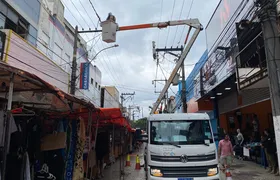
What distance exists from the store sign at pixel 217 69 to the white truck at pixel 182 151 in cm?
468

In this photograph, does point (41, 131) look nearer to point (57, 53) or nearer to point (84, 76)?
point (57, 53)

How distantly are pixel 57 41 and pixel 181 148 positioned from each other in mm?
13660

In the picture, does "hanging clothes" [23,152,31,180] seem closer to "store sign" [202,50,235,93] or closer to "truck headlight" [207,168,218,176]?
"truck headlight" [207,168,218,176]

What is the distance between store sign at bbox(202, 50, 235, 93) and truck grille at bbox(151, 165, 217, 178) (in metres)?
5.58

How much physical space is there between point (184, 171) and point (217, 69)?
760 centimetres

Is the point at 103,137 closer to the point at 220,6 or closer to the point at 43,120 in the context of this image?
the point at 43,120

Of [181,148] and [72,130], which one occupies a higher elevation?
[72,130]

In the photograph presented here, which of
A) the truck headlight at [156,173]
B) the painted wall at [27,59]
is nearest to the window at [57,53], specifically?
the painted wall at [27,59]

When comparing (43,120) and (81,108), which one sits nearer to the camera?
(43,120)

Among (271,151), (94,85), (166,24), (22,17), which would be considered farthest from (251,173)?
(94,85)

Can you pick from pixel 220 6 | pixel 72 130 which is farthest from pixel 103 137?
pixel 220 6

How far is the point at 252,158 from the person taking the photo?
12.1m

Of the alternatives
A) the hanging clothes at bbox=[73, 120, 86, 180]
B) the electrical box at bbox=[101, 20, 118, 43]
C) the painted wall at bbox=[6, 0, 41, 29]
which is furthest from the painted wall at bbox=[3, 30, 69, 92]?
the hanging clothes at bbox=[73, 120, 86, 180]

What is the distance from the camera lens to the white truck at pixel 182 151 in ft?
18.4
